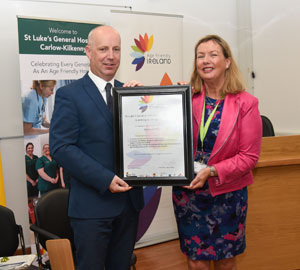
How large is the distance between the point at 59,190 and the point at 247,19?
12.4 ft

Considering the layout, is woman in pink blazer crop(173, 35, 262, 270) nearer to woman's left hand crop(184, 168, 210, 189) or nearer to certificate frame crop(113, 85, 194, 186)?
woman's left hand crop(184, 168, 210, 189)

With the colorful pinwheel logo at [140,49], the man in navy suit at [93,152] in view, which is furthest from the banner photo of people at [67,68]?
the man in navy suit at [93,152]

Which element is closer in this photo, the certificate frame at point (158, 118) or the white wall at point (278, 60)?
the certificate frame at point (158, 118)

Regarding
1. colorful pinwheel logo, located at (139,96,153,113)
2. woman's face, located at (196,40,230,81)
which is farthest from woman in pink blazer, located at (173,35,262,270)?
colorful pinwheel logo, located at (139,96,153,113)

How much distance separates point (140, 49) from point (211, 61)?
2092 millimetres

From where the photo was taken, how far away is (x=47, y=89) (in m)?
3.66

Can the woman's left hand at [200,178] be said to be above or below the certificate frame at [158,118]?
below

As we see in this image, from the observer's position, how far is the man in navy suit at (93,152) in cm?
175

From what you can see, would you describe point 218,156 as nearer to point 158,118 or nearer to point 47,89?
point 158,118

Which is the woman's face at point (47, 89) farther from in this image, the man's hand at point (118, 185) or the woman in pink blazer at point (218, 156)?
the man's hand at point (118, 185)

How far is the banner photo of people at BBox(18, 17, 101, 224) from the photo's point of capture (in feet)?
11.7

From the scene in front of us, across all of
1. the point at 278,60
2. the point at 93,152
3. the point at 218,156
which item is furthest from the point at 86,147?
the point at 278,60

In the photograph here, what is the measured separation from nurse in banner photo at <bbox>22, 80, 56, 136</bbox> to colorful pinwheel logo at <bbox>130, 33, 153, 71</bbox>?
3.03ft

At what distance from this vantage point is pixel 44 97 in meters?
3.67
